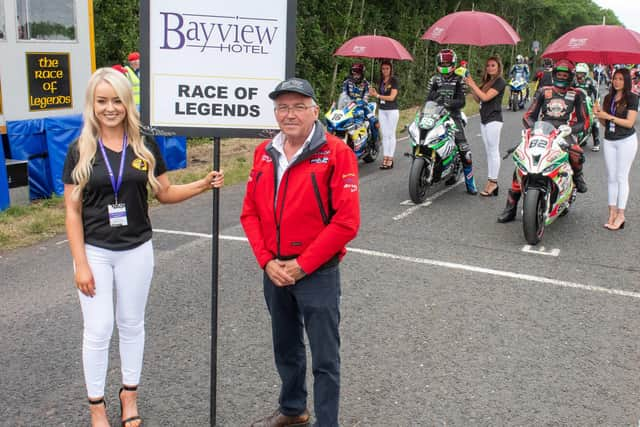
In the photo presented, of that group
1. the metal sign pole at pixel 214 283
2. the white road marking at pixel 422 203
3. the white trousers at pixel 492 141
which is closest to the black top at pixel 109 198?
the metal sign pole at pixel 214 283

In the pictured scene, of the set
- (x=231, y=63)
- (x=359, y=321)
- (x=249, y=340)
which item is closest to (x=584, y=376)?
(x=359, y=321)

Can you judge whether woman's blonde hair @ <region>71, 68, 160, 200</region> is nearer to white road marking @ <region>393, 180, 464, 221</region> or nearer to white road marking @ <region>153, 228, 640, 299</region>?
white road marking @ <region>153, 228, 640, 299</region>

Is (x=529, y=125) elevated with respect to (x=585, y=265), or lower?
elevated

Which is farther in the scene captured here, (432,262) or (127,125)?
(432,262)

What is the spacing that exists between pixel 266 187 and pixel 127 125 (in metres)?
0.86

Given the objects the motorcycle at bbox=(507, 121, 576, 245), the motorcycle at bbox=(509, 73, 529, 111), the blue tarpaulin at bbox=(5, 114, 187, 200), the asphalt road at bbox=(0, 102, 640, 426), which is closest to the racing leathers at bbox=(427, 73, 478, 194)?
the asphalt road at bbox=(0, 102, 640, 426)

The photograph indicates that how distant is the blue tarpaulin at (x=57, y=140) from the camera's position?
9.28 m

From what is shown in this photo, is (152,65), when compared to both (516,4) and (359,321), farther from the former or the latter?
(516,4)

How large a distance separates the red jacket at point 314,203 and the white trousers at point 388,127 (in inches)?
344

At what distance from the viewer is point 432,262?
6762mm

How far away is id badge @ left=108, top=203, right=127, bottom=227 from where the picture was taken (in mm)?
3437

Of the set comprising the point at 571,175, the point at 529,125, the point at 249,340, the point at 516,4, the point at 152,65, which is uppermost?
the point at 516,4

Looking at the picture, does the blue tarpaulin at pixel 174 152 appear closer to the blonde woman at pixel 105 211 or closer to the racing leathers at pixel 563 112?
the racing leathers at pixel 563 112

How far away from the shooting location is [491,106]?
31.1 ft
